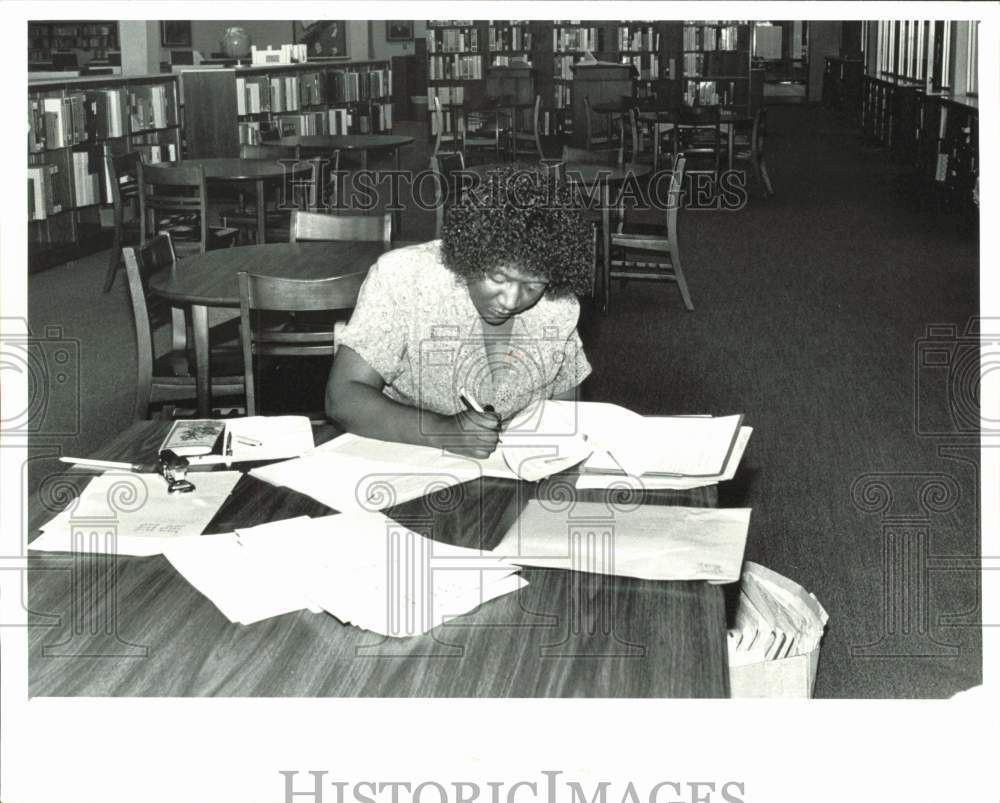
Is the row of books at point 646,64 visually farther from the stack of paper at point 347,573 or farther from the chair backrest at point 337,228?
the stack of paper at point 347,573

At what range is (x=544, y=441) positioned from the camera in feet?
6.21

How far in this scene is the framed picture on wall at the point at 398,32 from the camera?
598 inches

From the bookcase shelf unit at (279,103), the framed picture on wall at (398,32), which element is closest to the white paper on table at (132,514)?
the bookcase shelf unit at (279,103)

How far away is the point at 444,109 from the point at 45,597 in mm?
12934

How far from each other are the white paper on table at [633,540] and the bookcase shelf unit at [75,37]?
11.5m

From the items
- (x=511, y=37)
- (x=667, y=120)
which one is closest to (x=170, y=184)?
(x=667, y=120)

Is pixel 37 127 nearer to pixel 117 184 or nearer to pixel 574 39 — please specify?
pixel 117 184

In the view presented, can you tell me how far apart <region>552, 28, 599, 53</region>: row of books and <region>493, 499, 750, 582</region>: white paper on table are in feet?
40.6

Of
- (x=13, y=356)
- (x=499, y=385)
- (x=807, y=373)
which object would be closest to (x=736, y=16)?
(x=13, y=356)

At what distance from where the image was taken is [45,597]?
1390 millimetres

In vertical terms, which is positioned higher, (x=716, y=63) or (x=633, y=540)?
(x=716, y=63)

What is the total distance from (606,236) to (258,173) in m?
1.80

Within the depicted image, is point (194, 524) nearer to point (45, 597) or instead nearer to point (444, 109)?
point (45, 597)
